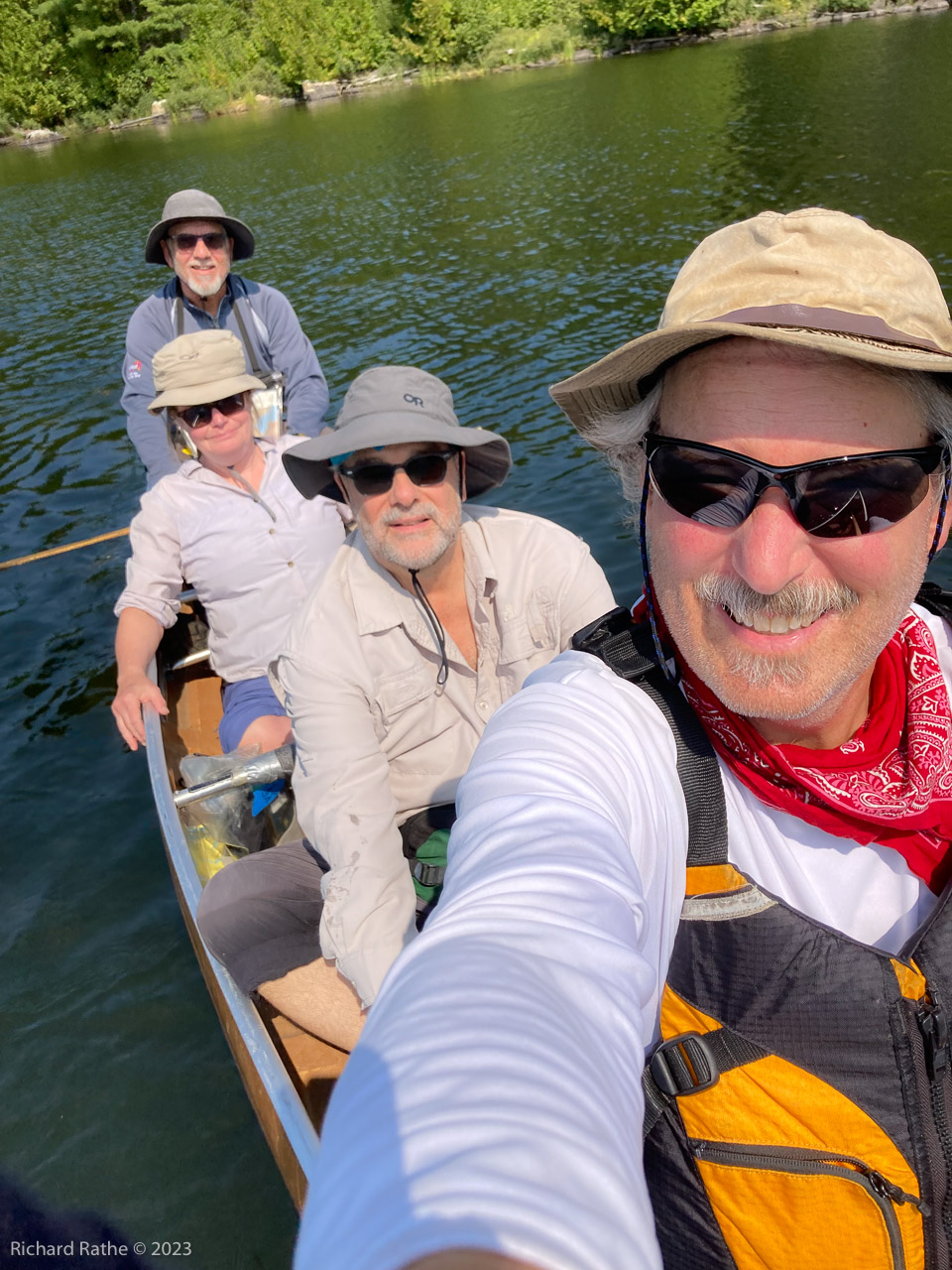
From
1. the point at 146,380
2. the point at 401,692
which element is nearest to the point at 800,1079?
the point at 401,692

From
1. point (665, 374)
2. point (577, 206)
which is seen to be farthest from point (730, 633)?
point (577, 206)

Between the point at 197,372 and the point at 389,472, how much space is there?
195 centimetres

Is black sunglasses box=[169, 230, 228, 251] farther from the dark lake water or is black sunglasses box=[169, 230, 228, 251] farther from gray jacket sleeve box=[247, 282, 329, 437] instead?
the dark lake water

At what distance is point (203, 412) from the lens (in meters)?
4.31

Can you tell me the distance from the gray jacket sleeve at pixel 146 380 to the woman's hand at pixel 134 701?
224 centimetres

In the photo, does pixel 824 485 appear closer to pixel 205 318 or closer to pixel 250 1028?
pixel 250 1028

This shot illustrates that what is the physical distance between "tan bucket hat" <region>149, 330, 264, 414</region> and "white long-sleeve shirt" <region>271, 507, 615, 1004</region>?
1.82 meters

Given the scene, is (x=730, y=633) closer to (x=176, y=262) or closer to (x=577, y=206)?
(x=176, y=262)

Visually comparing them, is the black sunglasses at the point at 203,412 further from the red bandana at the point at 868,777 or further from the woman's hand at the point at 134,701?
the red bandana at the point at 868,777

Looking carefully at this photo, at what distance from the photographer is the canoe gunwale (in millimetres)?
2615

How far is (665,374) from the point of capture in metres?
1.53

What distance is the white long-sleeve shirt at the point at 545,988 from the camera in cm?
70

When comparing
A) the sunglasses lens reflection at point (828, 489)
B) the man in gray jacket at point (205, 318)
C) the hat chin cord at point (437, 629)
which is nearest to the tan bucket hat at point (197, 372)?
the man in gray jacket at point (205, 318)

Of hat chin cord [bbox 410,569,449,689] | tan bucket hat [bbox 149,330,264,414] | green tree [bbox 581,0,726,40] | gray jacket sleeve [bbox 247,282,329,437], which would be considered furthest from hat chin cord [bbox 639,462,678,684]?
green tree [bbox 581,0,726,40]
